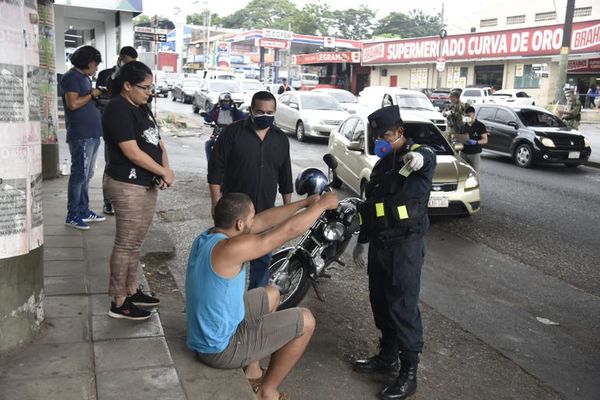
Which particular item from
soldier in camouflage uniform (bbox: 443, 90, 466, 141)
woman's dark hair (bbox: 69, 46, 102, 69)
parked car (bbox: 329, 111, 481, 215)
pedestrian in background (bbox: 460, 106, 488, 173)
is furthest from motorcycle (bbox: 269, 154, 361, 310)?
soldier in camouflage uniform (bbox: 443, 90, 466, 141)

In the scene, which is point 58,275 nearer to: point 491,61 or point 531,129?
point 531,129

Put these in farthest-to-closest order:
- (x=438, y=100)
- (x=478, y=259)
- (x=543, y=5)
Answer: (x=543, y=5)
(x=438, y=100)
(x=478, y=259)

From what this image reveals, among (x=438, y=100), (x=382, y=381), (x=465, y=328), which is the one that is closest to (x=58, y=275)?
(x=382, y=381)

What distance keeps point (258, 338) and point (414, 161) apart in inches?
55.4

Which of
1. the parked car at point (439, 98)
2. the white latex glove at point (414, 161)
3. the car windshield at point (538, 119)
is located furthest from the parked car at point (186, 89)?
the white latex glove at point (414, 161)

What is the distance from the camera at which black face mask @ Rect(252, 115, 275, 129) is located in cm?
434

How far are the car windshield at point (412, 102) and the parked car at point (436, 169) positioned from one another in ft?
31.1

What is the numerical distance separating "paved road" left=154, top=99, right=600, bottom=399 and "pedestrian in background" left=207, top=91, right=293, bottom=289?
3.23 ft

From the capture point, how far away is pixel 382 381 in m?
4.07

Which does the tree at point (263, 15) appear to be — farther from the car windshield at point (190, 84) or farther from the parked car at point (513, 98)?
the parked car at point (513, 98)

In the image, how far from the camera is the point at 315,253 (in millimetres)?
4895

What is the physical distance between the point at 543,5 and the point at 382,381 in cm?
4902

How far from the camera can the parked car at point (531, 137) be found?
13.8m

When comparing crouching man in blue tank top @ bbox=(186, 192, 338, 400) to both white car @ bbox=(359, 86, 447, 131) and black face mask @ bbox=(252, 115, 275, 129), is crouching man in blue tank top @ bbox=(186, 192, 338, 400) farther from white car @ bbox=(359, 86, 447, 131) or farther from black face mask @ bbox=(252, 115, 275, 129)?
white car @ bbox=(359, 86, 447, 131)
